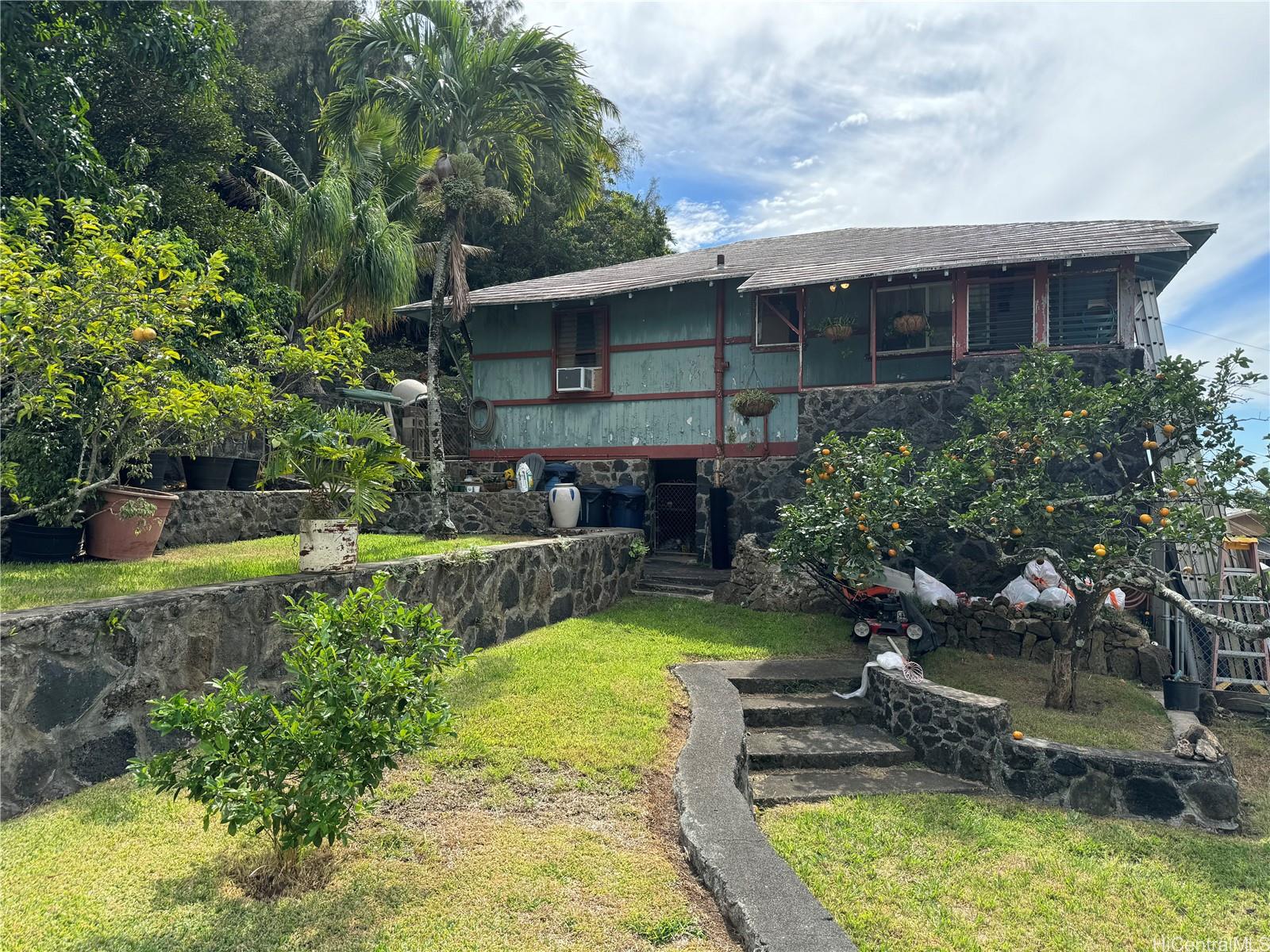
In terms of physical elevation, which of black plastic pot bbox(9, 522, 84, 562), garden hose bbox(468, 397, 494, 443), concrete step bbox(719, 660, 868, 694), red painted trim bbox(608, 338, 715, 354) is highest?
red painted trim bbox(608, 338, 715, 354)

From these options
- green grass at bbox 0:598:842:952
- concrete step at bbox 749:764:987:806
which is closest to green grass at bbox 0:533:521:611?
green grass at bbox 0:598:842:952

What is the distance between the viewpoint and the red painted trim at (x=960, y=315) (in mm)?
10872

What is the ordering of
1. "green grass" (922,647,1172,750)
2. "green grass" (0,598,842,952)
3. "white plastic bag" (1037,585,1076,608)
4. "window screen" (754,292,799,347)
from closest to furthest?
"green grass" (0,598,842,952)
"green grass" (922,647,1172,750)
"white plastic bag" (1037,585,1076,608)
"window screen" (754,292,799,347)

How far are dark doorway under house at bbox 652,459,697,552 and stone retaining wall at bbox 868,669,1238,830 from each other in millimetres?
7911

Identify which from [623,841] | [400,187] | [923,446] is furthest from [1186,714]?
[400,187]

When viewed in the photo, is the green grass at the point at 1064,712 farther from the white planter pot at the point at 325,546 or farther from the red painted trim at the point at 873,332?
the white planter pot at the point at 325,546

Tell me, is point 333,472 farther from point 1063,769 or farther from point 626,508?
point 626,508

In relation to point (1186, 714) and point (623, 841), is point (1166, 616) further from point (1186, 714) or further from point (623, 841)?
point (623, 841)

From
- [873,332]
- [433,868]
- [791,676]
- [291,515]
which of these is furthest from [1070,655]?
[291,515]

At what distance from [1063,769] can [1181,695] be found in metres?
2.83

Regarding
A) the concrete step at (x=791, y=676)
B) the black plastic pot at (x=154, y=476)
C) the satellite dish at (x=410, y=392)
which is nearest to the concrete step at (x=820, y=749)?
the concrete step at (x=791, y=676)

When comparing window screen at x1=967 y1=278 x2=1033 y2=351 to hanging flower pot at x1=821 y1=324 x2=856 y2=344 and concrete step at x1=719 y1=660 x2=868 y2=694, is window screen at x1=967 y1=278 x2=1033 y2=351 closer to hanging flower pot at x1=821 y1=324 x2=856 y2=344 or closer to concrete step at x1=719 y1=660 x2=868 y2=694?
hanging flower pot at x1=821 y1=324 x2=856 y2=344

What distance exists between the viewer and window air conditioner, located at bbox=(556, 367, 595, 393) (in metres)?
14.3

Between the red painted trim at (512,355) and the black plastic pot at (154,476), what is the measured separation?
7.06 m
